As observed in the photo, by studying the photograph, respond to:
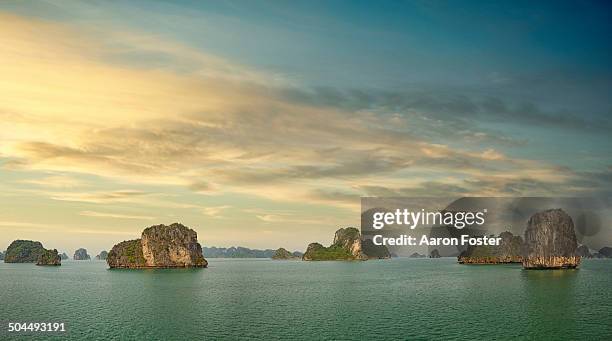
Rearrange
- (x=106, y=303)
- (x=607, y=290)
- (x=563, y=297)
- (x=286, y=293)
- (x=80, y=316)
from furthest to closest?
(x=607, y=290) → (x=286, y=293) → (x=563, y=297) → (x=106, y=303) → (x=80, y=316)

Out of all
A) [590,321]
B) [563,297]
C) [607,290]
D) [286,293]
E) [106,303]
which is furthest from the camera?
[607,290]

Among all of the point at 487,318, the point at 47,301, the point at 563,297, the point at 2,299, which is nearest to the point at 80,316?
the point at 47,301

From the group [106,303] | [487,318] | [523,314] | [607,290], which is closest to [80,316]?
[106,303]

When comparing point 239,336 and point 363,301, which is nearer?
point 239,336

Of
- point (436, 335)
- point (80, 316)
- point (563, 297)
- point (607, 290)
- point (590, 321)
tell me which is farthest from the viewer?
point (607, 290)

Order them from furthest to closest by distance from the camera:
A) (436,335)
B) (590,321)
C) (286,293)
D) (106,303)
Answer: (286,293) → (106,303) → (590,321) → (436,335)

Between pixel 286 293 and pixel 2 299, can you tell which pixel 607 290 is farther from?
pixel 2 299

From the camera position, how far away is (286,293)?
143125 mm

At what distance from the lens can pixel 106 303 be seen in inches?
4744

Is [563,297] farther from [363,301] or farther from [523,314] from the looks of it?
[363,301]

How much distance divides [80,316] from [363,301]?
66.5 metres

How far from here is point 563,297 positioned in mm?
129000

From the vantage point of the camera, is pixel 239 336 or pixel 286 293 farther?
pixel 286 293

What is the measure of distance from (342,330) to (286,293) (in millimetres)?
61551
